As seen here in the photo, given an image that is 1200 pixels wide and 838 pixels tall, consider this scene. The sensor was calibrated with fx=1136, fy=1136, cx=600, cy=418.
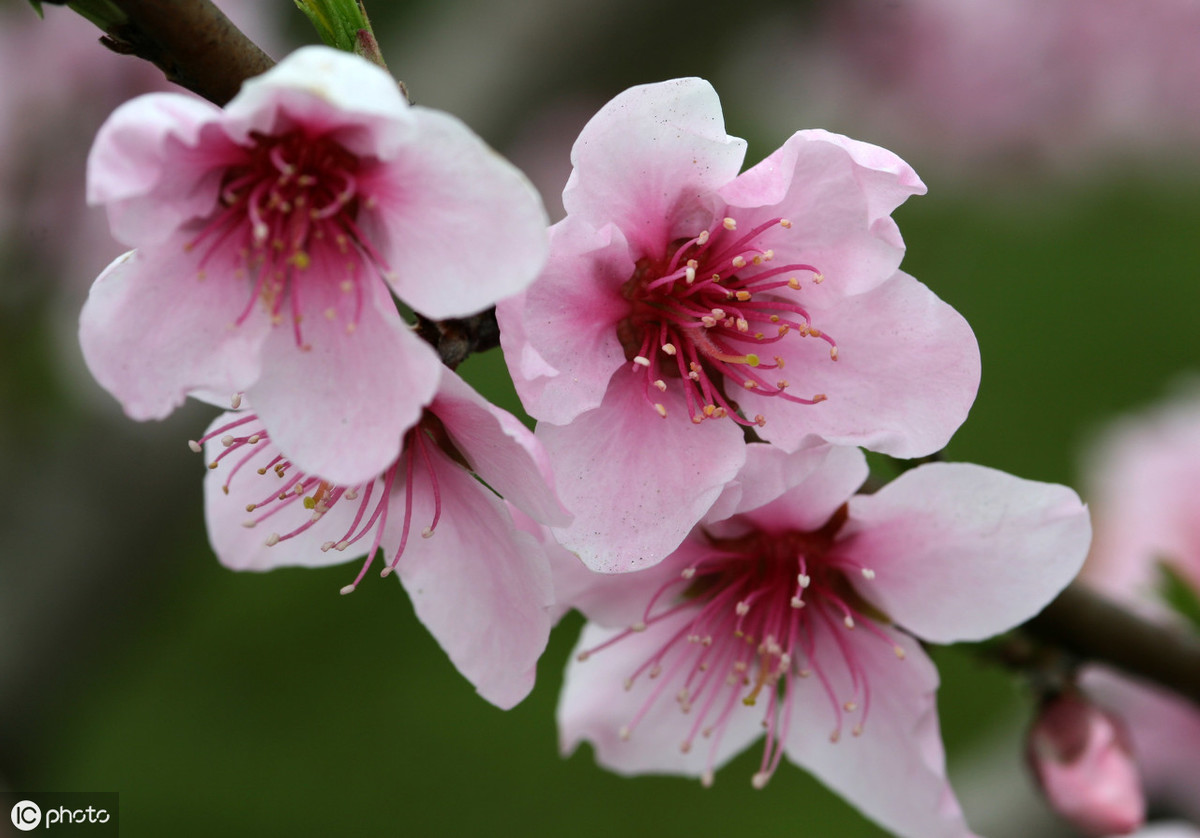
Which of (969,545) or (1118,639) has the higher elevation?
(969,545)

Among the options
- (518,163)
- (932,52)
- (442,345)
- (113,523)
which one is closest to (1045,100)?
(932,52)

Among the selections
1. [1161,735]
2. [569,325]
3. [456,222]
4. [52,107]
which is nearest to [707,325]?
[569,325]

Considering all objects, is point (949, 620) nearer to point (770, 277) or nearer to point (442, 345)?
point (770, 277)

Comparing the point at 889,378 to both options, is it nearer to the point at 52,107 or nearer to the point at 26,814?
the point at 26,814

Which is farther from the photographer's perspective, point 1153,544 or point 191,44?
point 1153,544

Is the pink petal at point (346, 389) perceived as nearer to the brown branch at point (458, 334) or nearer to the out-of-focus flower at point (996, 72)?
the brown branch at point (458, 334)

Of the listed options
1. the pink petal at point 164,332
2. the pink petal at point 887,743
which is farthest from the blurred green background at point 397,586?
the pink petal at point 164,332

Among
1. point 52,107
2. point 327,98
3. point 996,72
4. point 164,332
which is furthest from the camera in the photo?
point 996,72
